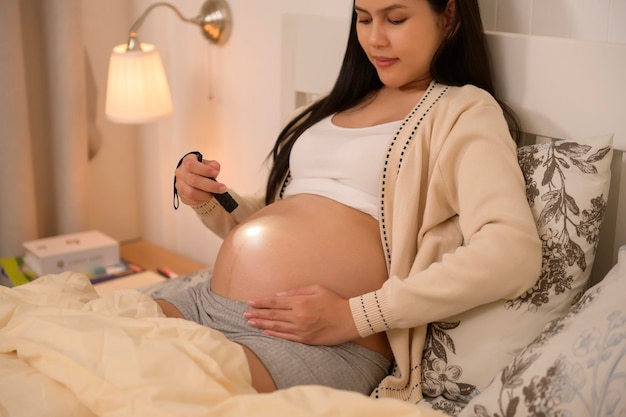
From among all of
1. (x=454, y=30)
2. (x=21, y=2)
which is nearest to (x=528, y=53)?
(x=454, y=30)

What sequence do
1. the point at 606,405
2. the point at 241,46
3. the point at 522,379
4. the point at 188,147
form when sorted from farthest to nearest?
the point at 188,147
the point at 241,46
the point at 522,379
the point at 606,405

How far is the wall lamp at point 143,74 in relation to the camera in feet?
7.24

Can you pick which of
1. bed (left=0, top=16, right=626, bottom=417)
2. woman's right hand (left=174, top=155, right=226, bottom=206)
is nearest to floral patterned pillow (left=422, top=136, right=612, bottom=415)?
bed (left=0, top=16, right=626, bottom=417)

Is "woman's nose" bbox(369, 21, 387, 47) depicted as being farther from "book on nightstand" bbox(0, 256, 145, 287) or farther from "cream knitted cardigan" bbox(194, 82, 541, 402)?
"book on nightstand" bbox(0, 256, 145, 287)

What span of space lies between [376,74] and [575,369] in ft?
2.91

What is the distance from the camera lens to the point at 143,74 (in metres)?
2.23

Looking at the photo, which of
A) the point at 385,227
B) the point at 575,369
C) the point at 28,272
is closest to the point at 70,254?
the point at 28,272

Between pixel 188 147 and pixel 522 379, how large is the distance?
1.68 m

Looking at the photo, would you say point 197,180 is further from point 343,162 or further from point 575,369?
point 575,369

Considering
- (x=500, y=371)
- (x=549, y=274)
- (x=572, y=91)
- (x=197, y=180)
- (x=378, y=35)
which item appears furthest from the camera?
(x=197, y=180)

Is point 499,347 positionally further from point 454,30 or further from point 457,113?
point 454,30

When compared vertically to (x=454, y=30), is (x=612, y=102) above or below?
below

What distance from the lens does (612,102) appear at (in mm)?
1345

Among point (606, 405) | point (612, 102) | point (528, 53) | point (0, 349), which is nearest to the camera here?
point (606, 405)
